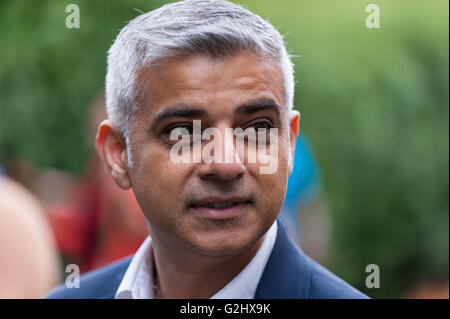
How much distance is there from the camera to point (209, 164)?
1.91m

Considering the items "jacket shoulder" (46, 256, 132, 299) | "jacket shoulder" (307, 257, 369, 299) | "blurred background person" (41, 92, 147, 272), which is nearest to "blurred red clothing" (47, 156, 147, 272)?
"blurred background person" (41, 92, 147, 272)

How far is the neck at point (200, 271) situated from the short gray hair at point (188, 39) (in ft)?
1.41

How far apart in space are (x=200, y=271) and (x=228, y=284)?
10cm

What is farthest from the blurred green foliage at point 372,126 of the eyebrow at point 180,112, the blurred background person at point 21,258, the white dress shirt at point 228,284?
the eyebrow at point 180,112

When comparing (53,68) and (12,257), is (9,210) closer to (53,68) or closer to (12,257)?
(12,257)

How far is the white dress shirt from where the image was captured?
6.96 ft

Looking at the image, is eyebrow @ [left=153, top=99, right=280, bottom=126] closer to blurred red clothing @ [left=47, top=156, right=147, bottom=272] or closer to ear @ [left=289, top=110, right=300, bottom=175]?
ear @ [left=289, top=110, right=300, bottom=175]

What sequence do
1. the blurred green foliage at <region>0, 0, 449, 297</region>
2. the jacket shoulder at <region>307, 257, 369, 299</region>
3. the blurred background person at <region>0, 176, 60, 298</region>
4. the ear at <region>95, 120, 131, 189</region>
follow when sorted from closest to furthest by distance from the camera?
the jacket shoulder at <region>307, 257, 369, 299</region> < the ear at <region>95, 120, 131, 189</region> < the blurred background person at <region>0, 176, 60, 298</region> < the blurred green foliage at <region>0, 0, 449, 297</region>

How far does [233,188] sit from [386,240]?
13.1 feet

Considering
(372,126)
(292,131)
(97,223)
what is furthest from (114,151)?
(372,126)

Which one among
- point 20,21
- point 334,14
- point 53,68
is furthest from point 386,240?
point 20,21

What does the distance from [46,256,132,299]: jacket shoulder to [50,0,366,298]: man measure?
40 cm

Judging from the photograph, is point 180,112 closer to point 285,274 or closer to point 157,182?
point 157,182

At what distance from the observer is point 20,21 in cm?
530
